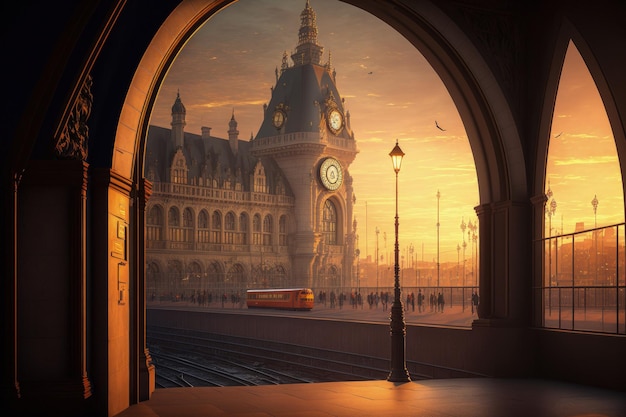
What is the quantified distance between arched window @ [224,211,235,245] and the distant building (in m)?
0.14

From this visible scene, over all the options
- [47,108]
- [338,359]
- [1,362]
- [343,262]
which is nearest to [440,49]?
[47,108]

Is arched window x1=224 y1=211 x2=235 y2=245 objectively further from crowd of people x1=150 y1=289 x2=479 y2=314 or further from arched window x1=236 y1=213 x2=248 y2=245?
crowd of people x1=150 y1=289 x2=479 y2=314

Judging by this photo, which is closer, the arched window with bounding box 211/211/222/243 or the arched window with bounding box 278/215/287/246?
the arched window with bounding box 211/211/222/243

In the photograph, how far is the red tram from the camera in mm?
54875

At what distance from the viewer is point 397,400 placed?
11180 mm

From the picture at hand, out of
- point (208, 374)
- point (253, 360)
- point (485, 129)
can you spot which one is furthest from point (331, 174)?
point (485, 129)

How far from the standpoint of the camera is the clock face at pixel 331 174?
91625mm

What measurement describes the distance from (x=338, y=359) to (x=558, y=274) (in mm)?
15902

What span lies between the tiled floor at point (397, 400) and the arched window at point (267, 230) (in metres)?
74.9

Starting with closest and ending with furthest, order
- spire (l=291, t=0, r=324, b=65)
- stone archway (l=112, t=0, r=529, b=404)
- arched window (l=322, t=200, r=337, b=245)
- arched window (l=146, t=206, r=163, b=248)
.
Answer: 1. stone archway (l=112, t=0, r=529, b=404)
2. arched window (l=146, t=206, r=163, b=248)
3. spire (l=291, t=0, r=324, b=65)
4. arched window (l=322, t=200, r=337, b=245)

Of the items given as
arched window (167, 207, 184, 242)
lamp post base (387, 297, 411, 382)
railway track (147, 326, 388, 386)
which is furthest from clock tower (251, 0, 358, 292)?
lamp post base (387, 297, 411, 382)

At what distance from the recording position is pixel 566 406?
33.8 ft

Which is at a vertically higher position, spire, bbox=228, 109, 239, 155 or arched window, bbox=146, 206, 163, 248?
spire, bbox=228, 109, 239, 155

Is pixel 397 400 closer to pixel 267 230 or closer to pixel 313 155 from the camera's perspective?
pixel 267 230
